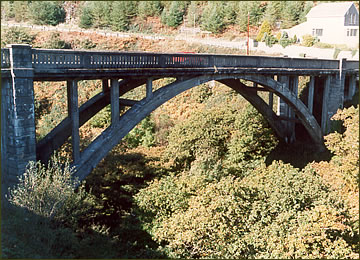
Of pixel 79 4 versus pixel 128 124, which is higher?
pixel 79 4

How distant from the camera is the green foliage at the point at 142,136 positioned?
30.6 m

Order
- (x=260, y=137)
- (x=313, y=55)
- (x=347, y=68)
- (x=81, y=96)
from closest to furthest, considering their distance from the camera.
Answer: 1. (x=260, y=137)
2. (x=347, y=68)
3. (x=81, y=96)
4. (x=313, y=55)

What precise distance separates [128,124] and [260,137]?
514 inches

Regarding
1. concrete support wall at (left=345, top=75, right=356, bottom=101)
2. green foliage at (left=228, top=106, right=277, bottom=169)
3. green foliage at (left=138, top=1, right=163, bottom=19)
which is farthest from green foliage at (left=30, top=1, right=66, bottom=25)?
concrete support wall at (left=345, top=75, right=356, bottom=101)

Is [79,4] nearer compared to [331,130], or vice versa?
[331,130]

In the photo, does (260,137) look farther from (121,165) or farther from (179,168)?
(121,165)

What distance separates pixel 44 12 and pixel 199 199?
54.6 m

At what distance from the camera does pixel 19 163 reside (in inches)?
488

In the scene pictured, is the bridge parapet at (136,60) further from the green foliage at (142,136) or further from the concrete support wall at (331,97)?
the green foliage at (142,136)

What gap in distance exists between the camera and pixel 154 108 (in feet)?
55.3

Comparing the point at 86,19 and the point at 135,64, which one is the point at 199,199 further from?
the point at 86,19

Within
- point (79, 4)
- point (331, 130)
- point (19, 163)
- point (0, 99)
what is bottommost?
point (331, 130)

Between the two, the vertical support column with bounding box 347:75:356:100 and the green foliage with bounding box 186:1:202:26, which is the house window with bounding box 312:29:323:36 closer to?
the green foliage with bounding box 186:1:202:26

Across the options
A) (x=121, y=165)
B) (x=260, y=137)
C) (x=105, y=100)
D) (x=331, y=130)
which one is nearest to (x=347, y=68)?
(x=331, y=130)
